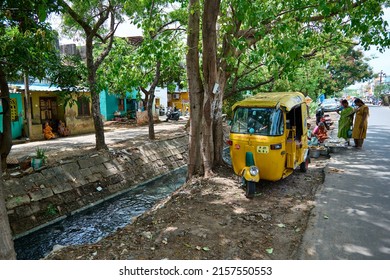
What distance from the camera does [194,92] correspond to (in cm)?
864

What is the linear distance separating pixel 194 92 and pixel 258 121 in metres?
2.31

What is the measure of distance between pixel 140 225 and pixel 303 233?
3.01m

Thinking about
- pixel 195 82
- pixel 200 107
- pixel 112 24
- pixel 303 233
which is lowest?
pixel 303 233

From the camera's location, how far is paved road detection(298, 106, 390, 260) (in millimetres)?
4410

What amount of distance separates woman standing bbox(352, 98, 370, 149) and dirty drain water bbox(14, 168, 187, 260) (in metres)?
7.22

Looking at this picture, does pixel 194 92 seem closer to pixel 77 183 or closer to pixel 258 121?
pixel 258 121

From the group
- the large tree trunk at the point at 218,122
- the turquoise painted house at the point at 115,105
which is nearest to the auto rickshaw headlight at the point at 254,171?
the large tree trunk at the point at 218,122

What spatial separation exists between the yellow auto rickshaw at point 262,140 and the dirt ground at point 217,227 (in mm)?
540


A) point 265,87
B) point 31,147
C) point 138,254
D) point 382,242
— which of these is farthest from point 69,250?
point 265,87

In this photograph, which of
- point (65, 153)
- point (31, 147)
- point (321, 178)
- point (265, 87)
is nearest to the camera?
point (321, 178)

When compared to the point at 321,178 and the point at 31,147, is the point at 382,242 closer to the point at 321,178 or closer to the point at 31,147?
the point at 321,178

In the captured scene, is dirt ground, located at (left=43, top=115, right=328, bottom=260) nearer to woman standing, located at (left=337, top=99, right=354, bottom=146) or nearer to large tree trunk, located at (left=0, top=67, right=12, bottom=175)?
woman standing, located at (left=337, top=99, right=354, bottom=146)

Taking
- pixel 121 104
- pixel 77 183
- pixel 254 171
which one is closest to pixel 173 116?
pixel 121 104

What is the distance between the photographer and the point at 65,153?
40.4ft
